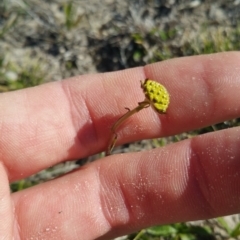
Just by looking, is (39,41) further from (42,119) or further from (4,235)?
(4,235)

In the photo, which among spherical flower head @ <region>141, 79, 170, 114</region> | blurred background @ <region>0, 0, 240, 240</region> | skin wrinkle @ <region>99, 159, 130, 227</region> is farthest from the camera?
blurred background @ <region>0, 0, 240, 240</region>

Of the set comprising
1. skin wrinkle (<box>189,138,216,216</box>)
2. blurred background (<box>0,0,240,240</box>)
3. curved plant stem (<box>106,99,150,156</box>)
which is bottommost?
skin wrinkle (<box>189,138,216,216</box>)

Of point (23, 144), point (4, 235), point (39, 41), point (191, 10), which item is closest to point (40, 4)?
point (39, 41)

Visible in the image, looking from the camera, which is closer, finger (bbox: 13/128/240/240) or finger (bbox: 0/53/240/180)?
finger (bbox: 13/128/240/240)

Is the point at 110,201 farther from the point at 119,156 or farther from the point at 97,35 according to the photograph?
the point at 97,35

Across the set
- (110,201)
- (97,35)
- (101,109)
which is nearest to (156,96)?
(101,109)

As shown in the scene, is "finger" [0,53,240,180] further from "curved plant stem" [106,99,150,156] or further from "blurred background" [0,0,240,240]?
"blurred background" [0,0,240,240]

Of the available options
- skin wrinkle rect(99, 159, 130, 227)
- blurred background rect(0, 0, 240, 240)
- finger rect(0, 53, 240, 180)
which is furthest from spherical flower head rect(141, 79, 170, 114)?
blurred background rect(0, 0, 240, 240)

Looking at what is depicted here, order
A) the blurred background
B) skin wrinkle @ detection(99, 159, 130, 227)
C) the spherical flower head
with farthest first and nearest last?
1. the blurred background
2. skin wrinkle @ detection(99, 159, 130, 227)
3. the spherical flower head
